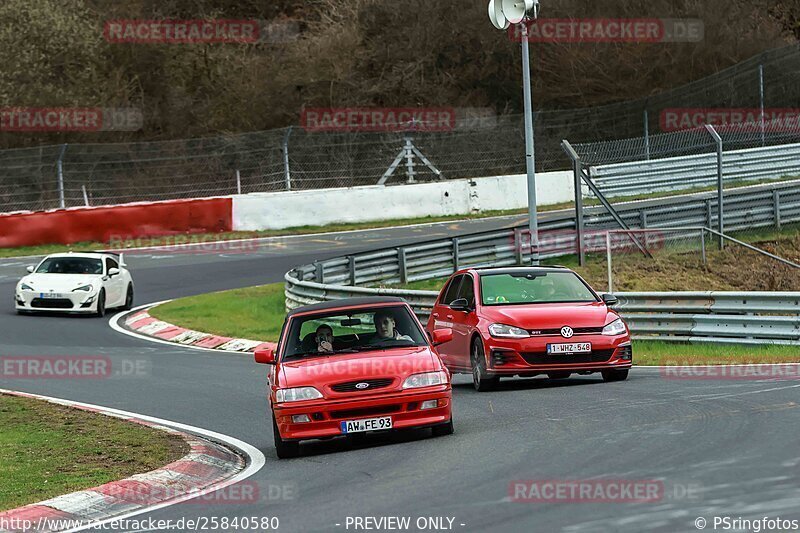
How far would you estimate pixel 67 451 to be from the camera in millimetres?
12117

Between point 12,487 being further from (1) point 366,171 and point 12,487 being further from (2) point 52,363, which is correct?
(1) point 366,171

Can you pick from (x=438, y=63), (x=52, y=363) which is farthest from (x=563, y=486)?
(x=438, y=63)

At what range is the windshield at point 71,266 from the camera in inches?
1104

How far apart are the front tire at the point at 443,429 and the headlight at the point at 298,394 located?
107 cm

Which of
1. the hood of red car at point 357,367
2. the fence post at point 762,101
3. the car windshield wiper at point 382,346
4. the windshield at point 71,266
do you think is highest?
the fence post at point 762,101

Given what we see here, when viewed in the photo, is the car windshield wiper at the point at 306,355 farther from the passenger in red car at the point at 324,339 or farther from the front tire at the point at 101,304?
the front tire at the point at 101,304

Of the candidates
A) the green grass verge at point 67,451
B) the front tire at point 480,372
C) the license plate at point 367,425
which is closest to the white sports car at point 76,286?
the green grass verge at point 67,451

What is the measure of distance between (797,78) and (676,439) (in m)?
32.9

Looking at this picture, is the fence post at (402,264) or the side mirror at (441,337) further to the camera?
the fence post at (402,264)

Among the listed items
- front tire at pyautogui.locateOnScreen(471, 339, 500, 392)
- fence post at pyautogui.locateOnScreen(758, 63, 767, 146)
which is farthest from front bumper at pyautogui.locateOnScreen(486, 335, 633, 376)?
fence post at pyautogui.locateOnScreen(758, 63, 767, 146)

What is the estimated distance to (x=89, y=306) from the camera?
27500 millimetres

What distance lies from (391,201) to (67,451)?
29.0 meters

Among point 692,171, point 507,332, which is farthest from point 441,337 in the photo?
point 692,171

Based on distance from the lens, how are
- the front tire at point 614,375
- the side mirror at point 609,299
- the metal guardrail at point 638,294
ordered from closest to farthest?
the front tire at point 614,375, the side mirror at point 609,299, the metal guardrail at point 638,294
